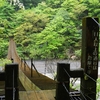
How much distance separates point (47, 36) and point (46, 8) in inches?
107

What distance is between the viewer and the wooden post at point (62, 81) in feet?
4.90

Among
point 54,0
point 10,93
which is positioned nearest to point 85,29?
point 10,93

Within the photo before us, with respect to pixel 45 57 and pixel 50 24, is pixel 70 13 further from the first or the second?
pixel 45 57

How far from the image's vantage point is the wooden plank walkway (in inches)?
70.6

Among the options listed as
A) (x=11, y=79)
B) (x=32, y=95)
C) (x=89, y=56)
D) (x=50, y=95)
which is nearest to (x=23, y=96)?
(x=32, y=95)

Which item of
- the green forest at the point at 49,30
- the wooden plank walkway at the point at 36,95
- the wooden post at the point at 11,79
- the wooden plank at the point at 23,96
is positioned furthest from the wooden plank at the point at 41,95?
the green forest at the point at 49,30

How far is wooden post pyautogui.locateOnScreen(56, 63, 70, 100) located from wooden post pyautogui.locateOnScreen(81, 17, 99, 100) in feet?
0.52

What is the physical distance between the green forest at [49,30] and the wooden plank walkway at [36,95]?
763cm

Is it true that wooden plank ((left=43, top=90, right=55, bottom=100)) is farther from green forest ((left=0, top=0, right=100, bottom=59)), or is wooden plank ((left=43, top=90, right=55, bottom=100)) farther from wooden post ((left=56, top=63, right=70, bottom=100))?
green forest ((left=0, top=0, right=100, bottom=59))

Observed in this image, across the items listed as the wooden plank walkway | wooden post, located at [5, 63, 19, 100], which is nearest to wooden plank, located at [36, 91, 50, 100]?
the wooden plank walkway

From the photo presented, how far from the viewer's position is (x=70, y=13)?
34.7 feet

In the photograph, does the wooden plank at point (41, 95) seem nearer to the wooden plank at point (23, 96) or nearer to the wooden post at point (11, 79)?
the wooden plank at point (23, 96)

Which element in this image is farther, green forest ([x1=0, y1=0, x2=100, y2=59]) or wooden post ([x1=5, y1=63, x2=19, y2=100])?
green forest ([x1=0, y1=0, x2=100, y2=59])

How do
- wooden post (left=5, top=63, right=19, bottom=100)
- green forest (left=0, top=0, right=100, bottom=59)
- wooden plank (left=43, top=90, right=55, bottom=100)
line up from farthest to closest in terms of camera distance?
green forest (left=0, top=0, right=100, bottom=59)
wooden plank (left=43, top=90, right=55, bottom=100)
wooden post (left=5, top=63, right=19, bottom=100)
